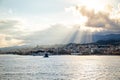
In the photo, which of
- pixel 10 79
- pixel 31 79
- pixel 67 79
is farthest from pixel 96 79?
pixel 10 79

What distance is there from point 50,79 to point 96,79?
10734mm

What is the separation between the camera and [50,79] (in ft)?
204

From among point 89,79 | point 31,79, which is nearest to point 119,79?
point 89,79

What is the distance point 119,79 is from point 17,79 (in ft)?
77.1

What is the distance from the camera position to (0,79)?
6203cm

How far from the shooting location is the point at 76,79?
6269 cm

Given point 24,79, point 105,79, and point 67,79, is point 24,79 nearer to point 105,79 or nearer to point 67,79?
point 67,79

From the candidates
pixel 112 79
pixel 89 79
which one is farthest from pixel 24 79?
pixel 112 79

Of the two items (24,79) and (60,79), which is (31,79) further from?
(60,79)

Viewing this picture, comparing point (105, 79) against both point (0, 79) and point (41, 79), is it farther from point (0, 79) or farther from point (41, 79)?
point (0, 79)

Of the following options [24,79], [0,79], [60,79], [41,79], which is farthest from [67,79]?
[0,79]

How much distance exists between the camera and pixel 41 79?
61.8m

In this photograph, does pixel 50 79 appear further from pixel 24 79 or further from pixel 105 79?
pixel 105 79

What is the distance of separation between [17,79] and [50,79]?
7.75 m
